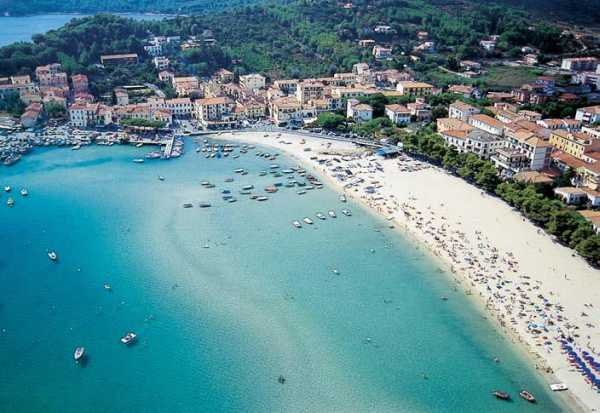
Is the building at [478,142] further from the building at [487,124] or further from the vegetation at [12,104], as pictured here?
the vegetation at [12,104]

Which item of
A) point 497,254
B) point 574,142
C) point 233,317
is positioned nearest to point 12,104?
point 233,317

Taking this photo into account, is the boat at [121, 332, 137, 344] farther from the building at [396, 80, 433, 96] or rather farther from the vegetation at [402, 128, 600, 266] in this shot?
the building at [396, 80, 433, 96]

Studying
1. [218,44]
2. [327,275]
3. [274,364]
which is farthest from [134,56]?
[274,364]

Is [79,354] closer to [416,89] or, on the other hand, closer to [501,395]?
[501,395]

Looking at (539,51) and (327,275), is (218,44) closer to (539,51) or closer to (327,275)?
(539,51)

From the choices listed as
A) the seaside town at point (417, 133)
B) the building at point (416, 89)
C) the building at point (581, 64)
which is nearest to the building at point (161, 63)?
the seaside town at point (417, 133)

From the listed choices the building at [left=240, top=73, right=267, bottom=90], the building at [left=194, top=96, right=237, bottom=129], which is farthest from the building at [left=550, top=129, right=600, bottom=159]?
the building at [left=240, top=73, right=267, bottom=90]
